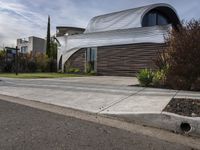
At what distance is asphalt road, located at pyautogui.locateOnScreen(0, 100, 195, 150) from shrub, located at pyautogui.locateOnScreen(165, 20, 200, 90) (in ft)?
18.8

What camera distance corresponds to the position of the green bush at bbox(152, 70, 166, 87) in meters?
11.8

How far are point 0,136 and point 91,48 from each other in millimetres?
21605

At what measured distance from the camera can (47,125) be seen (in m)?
5.70

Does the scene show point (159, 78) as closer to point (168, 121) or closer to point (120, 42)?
point (168, 121)

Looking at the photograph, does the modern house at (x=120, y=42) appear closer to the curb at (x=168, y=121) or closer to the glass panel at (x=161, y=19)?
the glass panel at (x=161, y=19)

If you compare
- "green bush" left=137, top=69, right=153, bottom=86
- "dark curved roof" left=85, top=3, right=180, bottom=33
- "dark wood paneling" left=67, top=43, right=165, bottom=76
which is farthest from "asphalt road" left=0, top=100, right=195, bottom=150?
"dark curved roof" left=85, top=3, right=180, bottom=33

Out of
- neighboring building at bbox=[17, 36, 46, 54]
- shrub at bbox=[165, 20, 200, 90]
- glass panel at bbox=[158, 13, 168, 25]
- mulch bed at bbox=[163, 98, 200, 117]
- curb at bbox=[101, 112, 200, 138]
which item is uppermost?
glass panel at bbox=[158, 13, 168, 25]

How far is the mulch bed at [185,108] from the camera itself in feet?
19.5

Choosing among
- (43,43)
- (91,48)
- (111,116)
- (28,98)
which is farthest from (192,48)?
(43,43)

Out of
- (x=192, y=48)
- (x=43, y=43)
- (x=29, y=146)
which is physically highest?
(x=43, y=43)

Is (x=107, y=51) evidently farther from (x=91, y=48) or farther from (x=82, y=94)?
(x=82, y=94)

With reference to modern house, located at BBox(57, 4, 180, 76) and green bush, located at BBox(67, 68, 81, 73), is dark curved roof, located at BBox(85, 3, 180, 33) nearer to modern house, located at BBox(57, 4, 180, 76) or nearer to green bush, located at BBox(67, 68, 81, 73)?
modern house, located at BBox(57, 4, 180, 76)

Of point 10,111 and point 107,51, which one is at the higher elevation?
point 107,51

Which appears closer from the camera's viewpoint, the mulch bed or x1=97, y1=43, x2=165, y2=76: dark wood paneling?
the mulch bed
